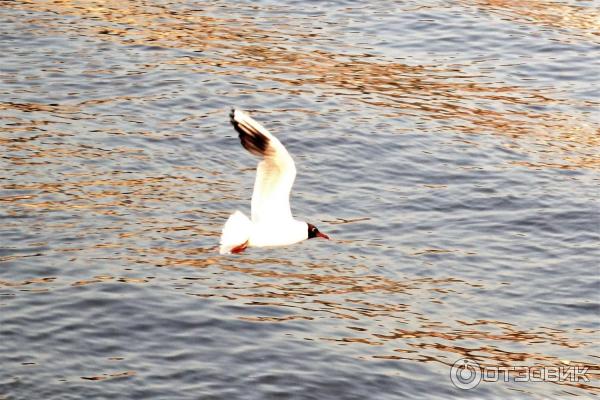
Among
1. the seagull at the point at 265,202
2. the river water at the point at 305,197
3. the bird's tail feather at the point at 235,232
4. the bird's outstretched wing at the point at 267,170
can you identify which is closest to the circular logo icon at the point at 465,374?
the river water at the point at 305,197

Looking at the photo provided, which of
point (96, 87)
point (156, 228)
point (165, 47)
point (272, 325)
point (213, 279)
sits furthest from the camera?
point (165, 47)

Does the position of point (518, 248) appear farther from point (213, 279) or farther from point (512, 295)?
point (213, 279)

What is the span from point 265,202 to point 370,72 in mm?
9623

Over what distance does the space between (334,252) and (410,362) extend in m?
2.64

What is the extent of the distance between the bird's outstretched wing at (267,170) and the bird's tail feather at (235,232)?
21cm

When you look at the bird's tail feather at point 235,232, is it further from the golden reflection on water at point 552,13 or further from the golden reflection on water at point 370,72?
the golden reflection on water at point 552,13

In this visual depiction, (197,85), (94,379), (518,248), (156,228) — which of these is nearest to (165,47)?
(197,85)

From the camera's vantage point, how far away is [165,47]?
21.9 meters

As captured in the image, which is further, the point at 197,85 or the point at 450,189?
the point at 197,85

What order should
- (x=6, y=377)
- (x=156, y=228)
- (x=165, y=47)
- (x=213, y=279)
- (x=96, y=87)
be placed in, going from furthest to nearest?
(x=165, y=47), (x=96, y=87), (x=156, y=228), (x=213, y=279), (x=6, y=377)

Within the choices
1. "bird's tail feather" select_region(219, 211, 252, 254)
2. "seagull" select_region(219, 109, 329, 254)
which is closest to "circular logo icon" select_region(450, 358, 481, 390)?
"seagull" select_region(219, 109, 329, 254)

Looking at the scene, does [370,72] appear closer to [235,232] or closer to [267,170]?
[267,170]

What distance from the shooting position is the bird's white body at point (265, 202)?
37.5ft

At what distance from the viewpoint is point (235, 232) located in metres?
11.7
